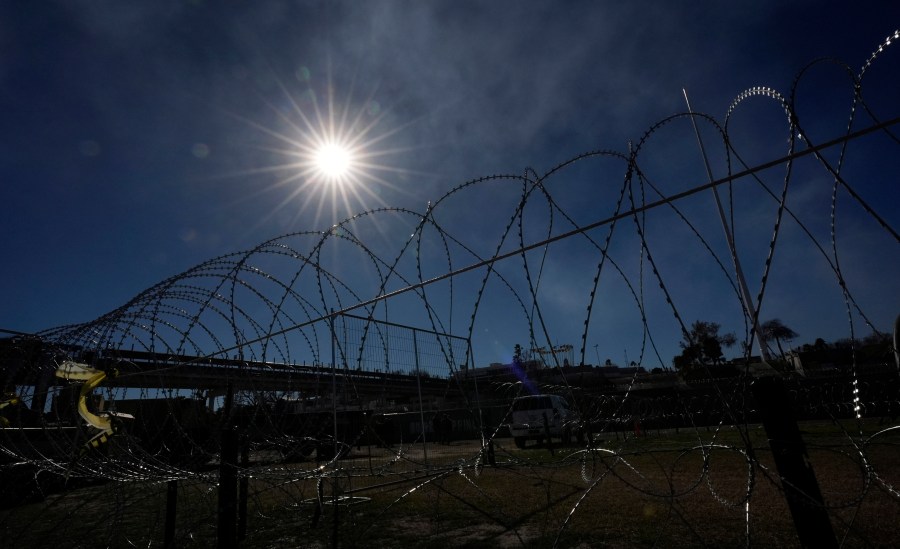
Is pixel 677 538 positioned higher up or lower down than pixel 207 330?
lower down

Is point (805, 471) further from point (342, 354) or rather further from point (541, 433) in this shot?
point (541, 433)

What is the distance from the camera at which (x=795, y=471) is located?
100.0 inches

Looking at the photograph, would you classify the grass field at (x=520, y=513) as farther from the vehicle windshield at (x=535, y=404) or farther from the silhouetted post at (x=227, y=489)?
the vehicle windshield at (x=535, y=404)

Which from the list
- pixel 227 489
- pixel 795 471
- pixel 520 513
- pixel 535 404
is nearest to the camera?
pixel 795 471

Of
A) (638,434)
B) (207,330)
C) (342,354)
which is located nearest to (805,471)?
(342,354)

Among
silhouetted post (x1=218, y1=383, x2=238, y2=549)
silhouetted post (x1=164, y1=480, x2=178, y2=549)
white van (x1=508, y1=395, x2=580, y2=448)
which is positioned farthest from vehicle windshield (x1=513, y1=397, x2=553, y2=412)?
silhouetted post (x1=218, y1=383, x2=238, y2=549)

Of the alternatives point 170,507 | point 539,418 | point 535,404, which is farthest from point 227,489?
point 535,404

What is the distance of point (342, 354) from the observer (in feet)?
15.6

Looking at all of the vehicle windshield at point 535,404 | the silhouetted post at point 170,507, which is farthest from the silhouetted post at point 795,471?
the vehicle windshield at point 535,404

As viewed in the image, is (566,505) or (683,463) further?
(683,463)

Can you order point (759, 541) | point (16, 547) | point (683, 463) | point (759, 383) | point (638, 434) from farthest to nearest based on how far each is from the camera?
point (638, 434) < point (683, 463) < point (16, 547) < point (759, 541) < point (759, 383)

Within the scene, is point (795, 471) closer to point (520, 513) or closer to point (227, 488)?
point (520, 513)

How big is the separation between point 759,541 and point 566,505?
2.63 meters

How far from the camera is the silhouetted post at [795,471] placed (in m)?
2.50
